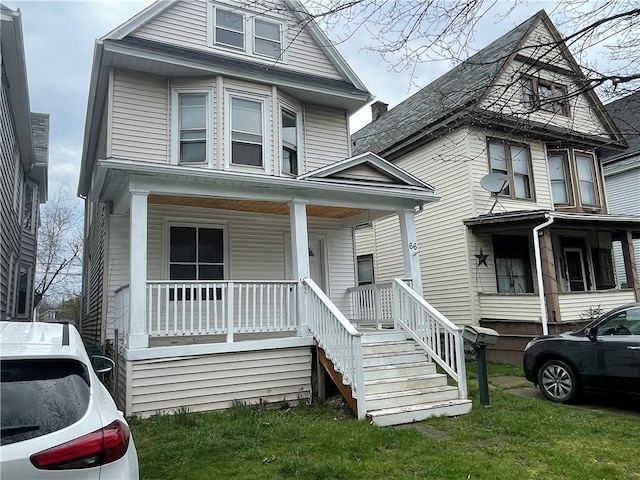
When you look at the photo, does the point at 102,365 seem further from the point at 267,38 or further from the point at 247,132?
the point at 267,38

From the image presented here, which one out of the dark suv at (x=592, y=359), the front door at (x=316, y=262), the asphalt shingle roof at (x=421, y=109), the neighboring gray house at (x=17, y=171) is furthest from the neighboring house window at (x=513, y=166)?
the neighboring gray house at (x=17, y=171)

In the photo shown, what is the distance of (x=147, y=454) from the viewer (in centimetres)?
511

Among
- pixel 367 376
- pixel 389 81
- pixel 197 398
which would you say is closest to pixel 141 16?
pixel 389 81

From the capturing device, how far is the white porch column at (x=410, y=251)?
30.8 ft

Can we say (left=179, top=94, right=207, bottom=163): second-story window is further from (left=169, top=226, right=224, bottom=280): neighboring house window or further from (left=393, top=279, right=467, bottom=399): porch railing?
(left=393, top=279, right=467, bottom=399): porch railing

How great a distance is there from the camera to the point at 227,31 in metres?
10.3

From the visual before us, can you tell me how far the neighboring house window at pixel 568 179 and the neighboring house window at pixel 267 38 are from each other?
9.03 meters

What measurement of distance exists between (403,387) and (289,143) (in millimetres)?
5851

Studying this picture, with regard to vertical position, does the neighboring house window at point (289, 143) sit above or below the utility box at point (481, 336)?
above

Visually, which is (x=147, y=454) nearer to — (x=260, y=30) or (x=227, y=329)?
(x=227, y=329)

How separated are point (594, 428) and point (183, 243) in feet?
24.1

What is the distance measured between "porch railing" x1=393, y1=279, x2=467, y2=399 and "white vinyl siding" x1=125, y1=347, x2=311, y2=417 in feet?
6.10

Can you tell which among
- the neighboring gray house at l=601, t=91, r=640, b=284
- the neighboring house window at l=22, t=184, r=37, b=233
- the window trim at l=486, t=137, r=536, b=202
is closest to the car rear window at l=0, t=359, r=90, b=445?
the window trim at l=486, t=137, r=536, b=202

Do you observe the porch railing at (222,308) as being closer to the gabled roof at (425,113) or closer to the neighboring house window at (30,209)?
the gabled roof at (425,113)
